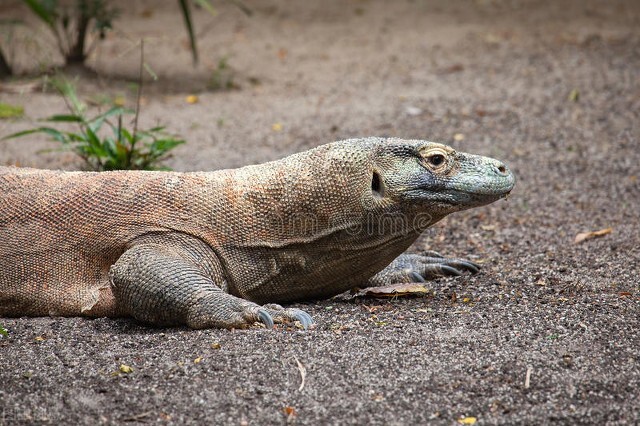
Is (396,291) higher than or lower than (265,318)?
lower

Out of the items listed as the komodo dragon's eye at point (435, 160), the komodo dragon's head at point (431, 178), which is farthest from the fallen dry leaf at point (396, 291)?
the komodo dragon's eye at point (435, 160)

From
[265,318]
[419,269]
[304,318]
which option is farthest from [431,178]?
[265,318]

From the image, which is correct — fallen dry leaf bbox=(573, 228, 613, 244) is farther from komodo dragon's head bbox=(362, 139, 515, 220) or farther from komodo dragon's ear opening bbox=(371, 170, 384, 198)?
komodo dragon's ear opening bbox=(371, 170, 384, 198)

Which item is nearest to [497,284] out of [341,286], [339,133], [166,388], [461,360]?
[341,286]

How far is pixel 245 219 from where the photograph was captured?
180 inches

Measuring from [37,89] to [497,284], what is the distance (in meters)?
6.29

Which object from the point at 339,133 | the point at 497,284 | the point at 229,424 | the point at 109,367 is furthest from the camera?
the point at 339,133

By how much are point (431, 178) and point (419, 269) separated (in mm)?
917

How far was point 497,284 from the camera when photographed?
4.98 m

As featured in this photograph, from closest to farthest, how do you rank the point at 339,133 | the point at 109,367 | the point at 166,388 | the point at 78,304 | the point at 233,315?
the point at 166,388, the point at 109,367, the point at 233,315, the point at 78,304, the point at 339,133

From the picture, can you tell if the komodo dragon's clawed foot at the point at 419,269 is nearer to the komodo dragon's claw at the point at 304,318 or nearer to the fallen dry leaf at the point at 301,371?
the komodo dragon's claw at the point at 304,318

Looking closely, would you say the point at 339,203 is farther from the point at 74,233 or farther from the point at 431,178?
the point at 74,233

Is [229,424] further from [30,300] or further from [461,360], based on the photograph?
[30,300]

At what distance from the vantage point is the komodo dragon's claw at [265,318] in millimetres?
4145
